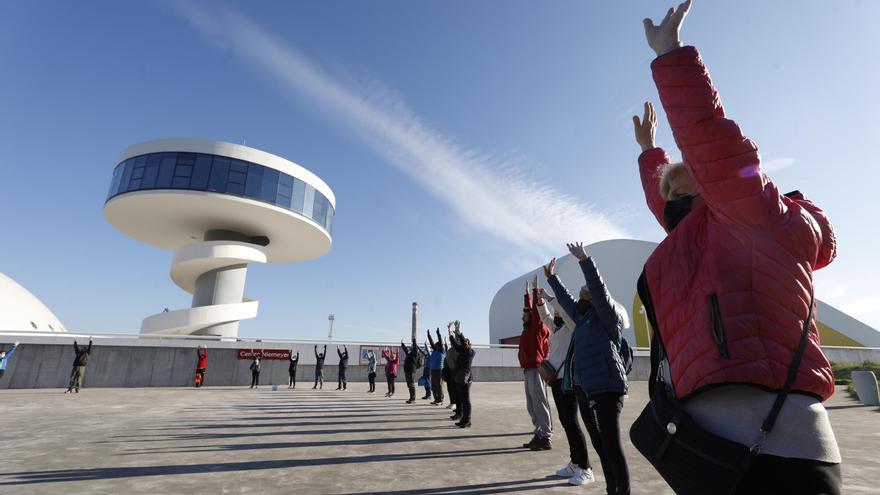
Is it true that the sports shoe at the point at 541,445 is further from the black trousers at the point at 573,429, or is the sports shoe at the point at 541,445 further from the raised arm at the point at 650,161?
the raised arm at the point at 650,161

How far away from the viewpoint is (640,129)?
2.39 metres

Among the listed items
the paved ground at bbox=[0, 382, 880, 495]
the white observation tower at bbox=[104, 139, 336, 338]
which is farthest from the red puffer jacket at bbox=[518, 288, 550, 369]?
the white observation tower at bbox=[104, 139, 336, 338]

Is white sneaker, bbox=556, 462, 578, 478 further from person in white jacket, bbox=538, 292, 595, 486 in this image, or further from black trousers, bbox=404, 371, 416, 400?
black trousers, bbox=404, 371, 416, 400

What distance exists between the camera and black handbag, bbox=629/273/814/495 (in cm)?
116

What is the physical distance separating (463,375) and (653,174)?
5.99m

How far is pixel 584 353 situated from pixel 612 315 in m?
0.54

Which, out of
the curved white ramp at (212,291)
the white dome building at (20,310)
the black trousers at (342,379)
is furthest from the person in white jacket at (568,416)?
the white dome building at (20,310)

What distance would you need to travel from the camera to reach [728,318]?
1275 millimetres

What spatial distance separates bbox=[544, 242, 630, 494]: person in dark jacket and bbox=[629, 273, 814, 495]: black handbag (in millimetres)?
1332

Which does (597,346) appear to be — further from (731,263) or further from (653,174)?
(731,263)

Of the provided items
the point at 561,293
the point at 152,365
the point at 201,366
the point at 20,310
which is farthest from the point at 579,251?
the point at 20,310

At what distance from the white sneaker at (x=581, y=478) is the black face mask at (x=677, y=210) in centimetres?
317

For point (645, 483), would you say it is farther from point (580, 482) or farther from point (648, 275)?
point (648, 275)

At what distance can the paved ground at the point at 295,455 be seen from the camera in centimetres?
379
